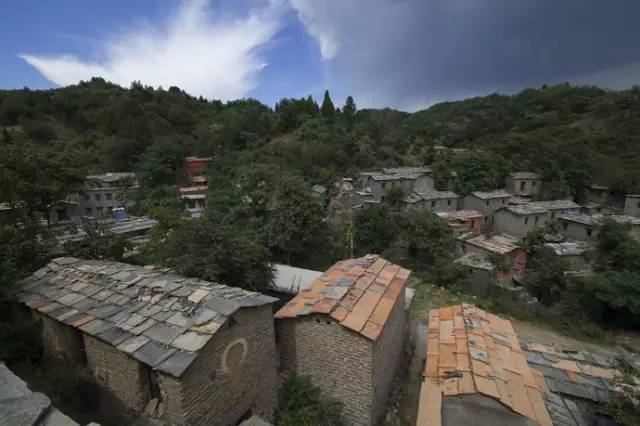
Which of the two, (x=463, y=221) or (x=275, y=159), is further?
(x=275, y=159)

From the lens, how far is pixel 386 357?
26.5ft

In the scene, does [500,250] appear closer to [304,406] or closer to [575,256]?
[575,256]

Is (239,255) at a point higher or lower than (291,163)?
lower

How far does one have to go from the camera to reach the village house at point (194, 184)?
29.9 metres

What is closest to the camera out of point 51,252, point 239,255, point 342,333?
point 342,333

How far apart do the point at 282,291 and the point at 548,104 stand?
238 ft

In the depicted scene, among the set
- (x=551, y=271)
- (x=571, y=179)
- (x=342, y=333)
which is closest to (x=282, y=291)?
(x=342, y=333)

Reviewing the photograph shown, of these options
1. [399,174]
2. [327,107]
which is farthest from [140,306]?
[327,107]

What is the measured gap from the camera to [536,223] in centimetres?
2547

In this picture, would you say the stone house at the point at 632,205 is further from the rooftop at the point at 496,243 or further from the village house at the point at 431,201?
the village house at the point at 431,201

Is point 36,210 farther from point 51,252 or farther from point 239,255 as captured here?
point 239,255

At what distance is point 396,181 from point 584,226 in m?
14.8

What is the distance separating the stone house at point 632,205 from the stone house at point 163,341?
1372 inches

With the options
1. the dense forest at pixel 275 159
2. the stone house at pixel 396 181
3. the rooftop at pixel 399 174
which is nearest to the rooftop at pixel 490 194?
the dense forest at pixel 275 159
